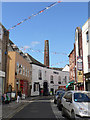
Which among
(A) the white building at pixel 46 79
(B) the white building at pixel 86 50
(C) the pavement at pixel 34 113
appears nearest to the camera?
(C) the pavement at pixel 34 113

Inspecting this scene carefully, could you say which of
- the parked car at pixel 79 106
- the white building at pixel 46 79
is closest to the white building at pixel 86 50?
the parked car at pixel 79 106

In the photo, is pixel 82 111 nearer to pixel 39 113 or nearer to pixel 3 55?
pixel 39 113

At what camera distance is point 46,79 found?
46.4 m

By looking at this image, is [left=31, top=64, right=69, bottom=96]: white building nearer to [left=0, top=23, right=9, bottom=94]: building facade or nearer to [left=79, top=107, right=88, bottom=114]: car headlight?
[left=0, top=23, right=9, bottom=94]: building facade

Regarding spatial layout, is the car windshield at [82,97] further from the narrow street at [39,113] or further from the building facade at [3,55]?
the building facade at [3,55]

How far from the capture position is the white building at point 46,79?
40.7 m

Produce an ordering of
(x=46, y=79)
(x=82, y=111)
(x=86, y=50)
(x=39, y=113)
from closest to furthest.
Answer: (x=82, y=111) < (x=39, y=113) < (x=86, y=50) < (x=46, y=79)

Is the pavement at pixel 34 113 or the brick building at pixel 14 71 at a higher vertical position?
the brick building at pixel 14 71

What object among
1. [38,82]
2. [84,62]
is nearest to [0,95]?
[84,62]

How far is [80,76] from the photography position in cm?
2316

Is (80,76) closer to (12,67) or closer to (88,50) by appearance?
(88,50)

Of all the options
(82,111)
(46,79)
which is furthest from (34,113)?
(46,79)

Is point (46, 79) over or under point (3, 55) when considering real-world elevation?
under

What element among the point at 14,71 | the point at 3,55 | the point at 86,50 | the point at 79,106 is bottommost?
the point at 79,106
